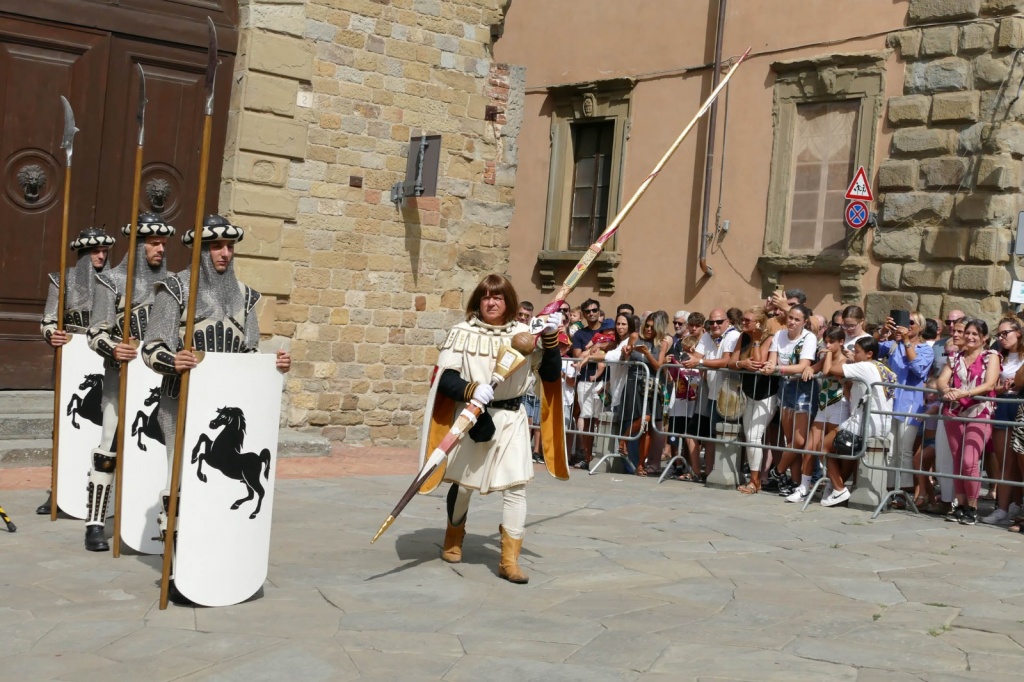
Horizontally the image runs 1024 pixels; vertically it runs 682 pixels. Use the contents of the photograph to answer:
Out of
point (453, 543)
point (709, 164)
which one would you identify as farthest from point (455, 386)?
point (709, 164)

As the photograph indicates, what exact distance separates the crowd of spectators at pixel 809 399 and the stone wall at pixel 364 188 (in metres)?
1.84

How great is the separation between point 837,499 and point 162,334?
18.7 feet

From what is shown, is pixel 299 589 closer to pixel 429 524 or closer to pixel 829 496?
pixel 429 524

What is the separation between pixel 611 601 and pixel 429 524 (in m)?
2.22

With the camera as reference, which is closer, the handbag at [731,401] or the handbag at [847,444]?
the handbag at [847,444]

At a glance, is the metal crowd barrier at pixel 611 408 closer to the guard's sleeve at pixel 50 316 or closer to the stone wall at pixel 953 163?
the stone wall at pixel 953 163

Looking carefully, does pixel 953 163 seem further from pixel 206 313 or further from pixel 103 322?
pixel 206 313

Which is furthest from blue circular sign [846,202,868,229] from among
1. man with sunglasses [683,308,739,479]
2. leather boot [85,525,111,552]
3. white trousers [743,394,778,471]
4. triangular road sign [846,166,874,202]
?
leather boot [85,525,111,552]

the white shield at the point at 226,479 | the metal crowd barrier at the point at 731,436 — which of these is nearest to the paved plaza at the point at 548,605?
the white shield at the point at 226,479

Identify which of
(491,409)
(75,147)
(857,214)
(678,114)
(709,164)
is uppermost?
(678,114)

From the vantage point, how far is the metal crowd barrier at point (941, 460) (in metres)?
9.15

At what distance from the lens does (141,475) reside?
22.0 feet

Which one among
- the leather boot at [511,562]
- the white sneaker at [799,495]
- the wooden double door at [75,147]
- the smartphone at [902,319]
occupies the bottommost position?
the leather boot at [511,562]

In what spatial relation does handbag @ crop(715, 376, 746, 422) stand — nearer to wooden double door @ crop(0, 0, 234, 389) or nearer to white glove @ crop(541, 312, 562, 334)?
white glove @ crop(541, 312, 562, 334)
